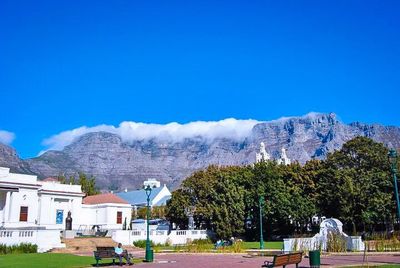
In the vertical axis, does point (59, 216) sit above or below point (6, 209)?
below

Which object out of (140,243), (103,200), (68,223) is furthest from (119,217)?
(140,243)

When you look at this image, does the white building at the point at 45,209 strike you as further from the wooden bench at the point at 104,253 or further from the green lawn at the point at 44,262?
the wooden bench at the point at 104,253

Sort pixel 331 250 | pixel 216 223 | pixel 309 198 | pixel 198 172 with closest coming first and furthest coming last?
pixel 331 250, pixel 216 223, pixel 309 198, pixel 198 172

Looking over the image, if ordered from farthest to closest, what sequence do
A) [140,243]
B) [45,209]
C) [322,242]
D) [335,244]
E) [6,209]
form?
[45,209], [6,209], [140,243], [322,242], [335,244]

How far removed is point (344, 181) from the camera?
160 ft

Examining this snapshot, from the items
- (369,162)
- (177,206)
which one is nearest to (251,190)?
(177,206)

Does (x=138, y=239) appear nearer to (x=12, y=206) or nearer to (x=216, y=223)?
(x=216, y=223)

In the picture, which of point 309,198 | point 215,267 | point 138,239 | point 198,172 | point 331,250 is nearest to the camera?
point 215,267

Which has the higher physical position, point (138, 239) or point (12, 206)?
point (12, 206)

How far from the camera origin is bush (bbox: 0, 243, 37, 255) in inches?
1220

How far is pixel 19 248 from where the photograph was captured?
106 ft

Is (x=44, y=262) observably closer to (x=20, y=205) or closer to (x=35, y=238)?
(x=35, y=238)

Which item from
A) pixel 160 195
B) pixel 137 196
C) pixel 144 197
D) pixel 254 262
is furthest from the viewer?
pixel 160 195

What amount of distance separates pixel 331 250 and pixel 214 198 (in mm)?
23070
